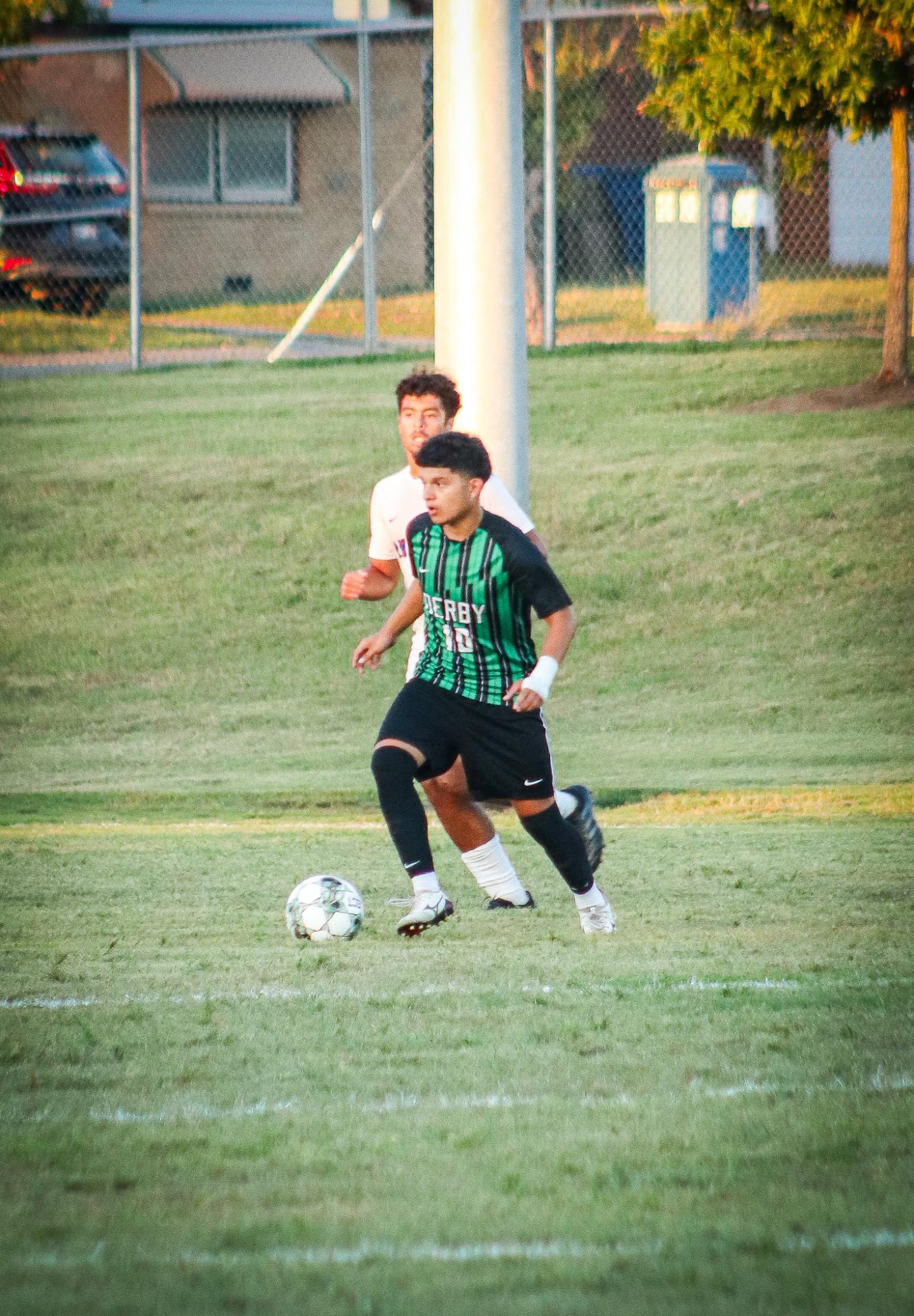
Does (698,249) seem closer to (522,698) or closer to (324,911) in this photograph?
(522,698)

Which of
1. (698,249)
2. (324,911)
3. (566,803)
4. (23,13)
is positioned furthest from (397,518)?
(23,13)

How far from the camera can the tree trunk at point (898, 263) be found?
549 inches

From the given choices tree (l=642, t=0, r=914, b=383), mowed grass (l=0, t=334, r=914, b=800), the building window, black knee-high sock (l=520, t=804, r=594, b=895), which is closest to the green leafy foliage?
tree (l=642, t=0, r=914, b=383)

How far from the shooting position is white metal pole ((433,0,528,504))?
8.67 metres

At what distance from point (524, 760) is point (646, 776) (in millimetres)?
4478

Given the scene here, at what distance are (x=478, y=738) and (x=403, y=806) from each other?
1.10 ft

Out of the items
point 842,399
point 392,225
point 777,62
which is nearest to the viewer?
point 777,62

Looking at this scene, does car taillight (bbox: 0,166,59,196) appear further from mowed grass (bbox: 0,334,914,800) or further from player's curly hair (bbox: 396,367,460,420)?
player's curly hair (bbox: 396,367,460,420)

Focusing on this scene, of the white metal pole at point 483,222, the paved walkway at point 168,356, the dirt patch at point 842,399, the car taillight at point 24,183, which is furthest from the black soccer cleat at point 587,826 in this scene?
the car taillight at point 24,183

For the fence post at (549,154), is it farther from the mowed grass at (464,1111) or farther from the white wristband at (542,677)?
the white wristband at (542,677)

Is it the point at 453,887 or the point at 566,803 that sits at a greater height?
the point at 566,803

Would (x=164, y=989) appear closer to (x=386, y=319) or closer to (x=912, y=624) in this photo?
(x=912, y=624)

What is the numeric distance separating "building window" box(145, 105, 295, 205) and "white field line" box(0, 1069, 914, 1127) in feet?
57.2

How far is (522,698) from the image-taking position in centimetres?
536
